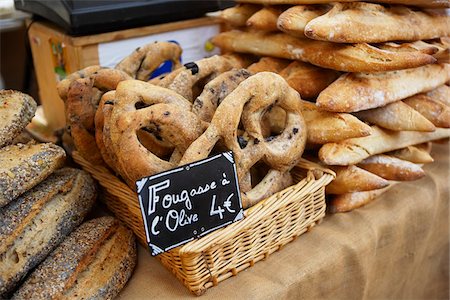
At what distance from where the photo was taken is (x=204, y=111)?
3.46 feet

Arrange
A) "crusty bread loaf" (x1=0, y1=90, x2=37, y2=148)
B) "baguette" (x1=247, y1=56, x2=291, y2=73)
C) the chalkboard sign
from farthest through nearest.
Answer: "baguette" (x1=247, y1=56, x2=291, y2=73)
"crusty bread loaf" (x1=0, y1=90, x2=37, y2=148)
the chalkboard sign

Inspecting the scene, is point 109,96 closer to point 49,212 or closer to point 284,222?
point 49,212

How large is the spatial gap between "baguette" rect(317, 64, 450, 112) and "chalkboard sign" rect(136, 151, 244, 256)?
13.4 inches

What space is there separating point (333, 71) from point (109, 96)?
60cm

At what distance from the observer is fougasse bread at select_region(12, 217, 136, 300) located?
2.88 feet

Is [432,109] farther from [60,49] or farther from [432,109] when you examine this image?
[60,49]

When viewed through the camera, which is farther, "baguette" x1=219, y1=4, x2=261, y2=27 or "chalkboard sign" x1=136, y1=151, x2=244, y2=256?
"baguette" x1=219, y1=4, x2=261, y2=27

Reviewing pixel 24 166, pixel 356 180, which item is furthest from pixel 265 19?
pixel 24 166

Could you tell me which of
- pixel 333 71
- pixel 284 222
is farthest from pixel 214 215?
pixel 333 71

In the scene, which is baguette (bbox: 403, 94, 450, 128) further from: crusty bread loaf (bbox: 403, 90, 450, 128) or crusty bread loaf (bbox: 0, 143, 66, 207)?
crusty bread loaf (bbox: 0, 143, 66, 207)

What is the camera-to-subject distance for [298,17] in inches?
46.6

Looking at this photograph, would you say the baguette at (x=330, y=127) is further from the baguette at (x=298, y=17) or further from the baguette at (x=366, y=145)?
the baguette at (x=298, y=17)

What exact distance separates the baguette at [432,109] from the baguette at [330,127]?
258mm

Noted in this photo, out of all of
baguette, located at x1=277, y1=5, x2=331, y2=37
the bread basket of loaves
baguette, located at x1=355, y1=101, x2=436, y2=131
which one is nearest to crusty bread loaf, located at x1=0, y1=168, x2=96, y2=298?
the bread basket of loaves
